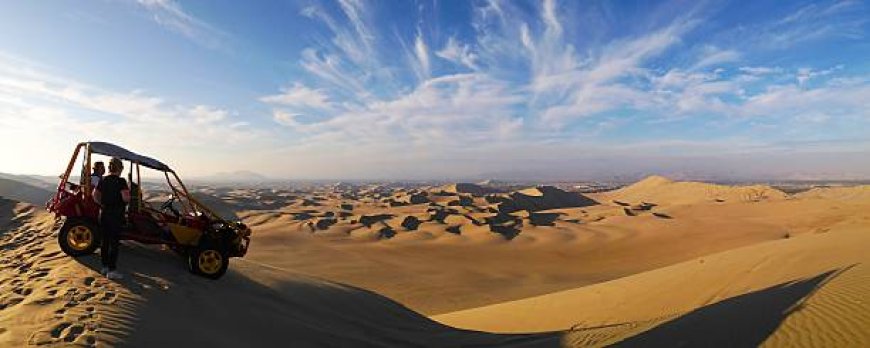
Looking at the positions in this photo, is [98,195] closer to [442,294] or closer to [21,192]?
[442,294]

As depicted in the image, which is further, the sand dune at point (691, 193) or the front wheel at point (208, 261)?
the sand dune at point (691, 193)

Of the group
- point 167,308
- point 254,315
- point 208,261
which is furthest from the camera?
point 208,261

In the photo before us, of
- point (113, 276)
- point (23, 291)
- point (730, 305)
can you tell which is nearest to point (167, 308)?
point (113, 276)

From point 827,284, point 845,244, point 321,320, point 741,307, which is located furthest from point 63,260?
point 845,244

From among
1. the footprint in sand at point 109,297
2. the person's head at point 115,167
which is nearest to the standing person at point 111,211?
the person's head at point 115,167

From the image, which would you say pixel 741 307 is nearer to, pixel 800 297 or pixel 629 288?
pixel 800 297

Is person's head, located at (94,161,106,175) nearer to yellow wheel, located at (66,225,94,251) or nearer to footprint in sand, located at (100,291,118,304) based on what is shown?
yellow wheel, located at (66,225,94,251)

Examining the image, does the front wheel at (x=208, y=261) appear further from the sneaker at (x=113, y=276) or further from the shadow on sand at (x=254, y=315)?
the sneaker at (x=113, y=276)
